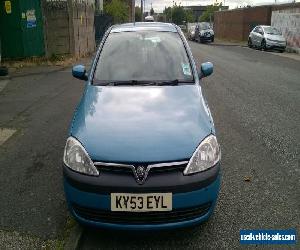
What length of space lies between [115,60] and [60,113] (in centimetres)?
347

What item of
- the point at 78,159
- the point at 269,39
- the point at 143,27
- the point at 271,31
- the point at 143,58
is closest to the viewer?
the point at 78,159

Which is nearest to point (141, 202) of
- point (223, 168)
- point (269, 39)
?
point (223, 168)

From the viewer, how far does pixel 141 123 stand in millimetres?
3650

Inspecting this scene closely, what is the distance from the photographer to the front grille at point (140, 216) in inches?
127

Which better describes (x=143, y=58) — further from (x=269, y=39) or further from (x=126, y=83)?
(x=269, y=39)

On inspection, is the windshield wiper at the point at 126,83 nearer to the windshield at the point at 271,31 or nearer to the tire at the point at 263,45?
the tire at the point at 263,45

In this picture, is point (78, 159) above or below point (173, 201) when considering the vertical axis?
above

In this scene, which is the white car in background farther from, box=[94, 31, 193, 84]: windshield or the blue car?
the blue car

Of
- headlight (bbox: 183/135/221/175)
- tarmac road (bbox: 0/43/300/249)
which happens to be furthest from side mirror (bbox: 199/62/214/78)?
headlight (bbox: 183/135/221/175)

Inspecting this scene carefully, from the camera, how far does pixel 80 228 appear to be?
3658 millimetres

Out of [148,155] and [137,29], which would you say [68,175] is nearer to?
[148,155]

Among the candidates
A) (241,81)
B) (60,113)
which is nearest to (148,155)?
(60,113)

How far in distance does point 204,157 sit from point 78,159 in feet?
3.57

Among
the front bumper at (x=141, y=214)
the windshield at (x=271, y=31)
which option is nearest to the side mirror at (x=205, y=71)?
the front bumper at (x=141, y=214)
